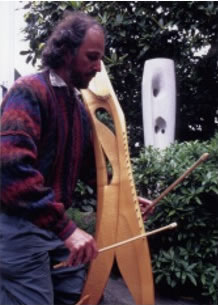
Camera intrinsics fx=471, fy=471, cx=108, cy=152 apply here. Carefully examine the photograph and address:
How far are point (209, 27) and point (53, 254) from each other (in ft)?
12.8

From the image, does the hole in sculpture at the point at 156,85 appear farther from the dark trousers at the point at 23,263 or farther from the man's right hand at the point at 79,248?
the man's right hand at the point at 79,248

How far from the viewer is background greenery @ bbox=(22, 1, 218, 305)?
3361 mm

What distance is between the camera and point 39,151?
173cm

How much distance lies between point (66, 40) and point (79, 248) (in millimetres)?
830

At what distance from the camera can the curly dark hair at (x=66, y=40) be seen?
185 cm

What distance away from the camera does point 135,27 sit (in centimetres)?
512

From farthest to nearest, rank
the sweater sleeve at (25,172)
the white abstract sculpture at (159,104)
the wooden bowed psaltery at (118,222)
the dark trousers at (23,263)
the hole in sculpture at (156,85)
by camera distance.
A: the hole in sculpture at (156,85)
the white abstract sculpture at (159,104)
the wooden bowed psaltery at (118,222)
the dark trousers at (23,263)
the sweater sleeve at (25,172)

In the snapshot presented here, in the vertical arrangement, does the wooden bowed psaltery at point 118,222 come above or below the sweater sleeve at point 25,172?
below

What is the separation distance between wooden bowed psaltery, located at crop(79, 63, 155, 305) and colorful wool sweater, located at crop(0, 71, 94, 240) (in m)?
0.48

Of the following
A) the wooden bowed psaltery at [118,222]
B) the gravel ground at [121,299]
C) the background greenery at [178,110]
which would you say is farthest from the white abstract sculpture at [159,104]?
the wooden bowed psaltery at [118,222]

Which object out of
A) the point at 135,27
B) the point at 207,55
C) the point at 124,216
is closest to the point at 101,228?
the point at 124,216

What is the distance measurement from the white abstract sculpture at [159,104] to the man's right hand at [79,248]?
2.94 meters

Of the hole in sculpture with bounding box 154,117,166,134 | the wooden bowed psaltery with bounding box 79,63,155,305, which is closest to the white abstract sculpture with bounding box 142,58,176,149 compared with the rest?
the hole in sculpture with bounding box 154,117,166,134

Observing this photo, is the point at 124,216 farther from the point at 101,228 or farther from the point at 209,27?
the point at 209,27
